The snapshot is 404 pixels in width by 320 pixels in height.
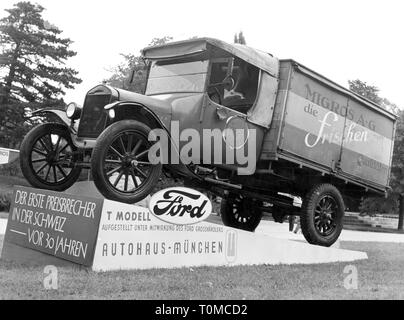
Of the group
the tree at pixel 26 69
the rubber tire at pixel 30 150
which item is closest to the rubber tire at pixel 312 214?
the rubber tire at pixel 30 150

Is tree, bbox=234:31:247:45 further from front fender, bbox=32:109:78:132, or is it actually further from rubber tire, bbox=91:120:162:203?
rubber tire, bbox=91:120:162:203

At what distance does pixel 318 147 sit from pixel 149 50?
306 cm

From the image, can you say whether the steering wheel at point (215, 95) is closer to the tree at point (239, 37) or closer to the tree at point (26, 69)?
the tree at point (26, 69)

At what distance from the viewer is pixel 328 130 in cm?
867

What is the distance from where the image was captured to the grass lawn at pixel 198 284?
197 inches

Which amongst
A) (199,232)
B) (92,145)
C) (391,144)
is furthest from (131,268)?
(391,144)

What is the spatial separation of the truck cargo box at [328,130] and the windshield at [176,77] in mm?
1365

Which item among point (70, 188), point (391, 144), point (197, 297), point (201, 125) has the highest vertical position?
point (391, 144)

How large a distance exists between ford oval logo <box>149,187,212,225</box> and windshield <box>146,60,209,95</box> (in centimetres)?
154

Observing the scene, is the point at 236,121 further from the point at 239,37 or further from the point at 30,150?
the point at 239,37

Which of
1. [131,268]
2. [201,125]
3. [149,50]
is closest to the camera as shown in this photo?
[131,268]

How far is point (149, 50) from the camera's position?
801 cm

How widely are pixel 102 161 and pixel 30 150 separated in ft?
4.52

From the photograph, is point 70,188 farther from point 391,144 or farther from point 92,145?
point 391,144
